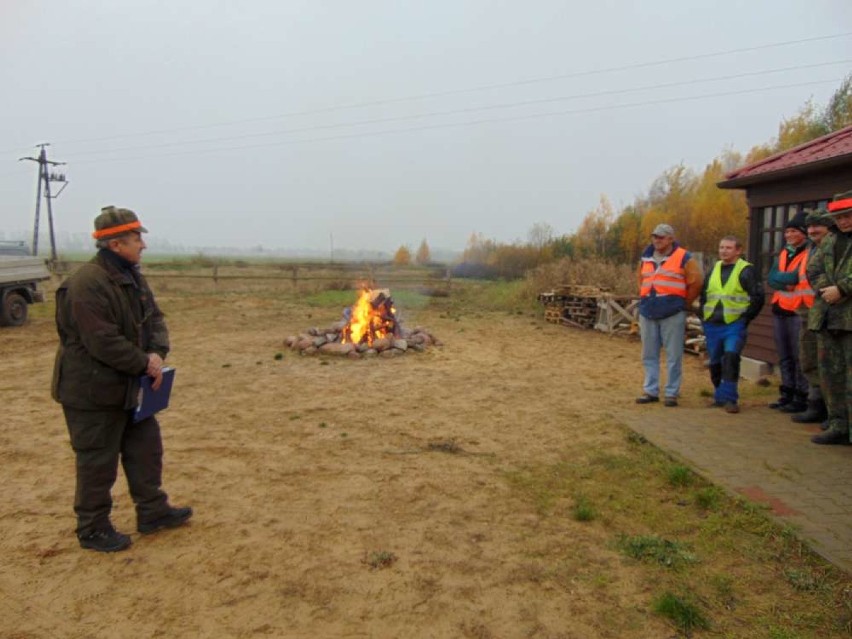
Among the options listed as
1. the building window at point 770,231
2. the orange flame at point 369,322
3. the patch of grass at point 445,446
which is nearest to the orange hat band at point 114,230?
the patch of grass at point 445,446

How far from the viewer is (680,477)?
396 centimetres

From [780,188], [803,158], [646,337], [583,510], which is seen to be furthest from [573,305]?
[583,510]

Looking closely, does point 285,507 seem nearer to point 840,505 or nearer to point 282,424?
point 282,424

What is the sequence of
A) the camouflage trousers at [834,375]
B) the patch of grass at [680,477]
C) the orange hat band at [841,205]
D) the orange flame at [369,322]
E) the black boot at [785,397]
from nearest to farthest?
the patch of grass at [680,477] → the orange hat band at [841,205] → the camouflage trousers at [834,375] → the black boot at [785,397] → the orange flame at [369,322]

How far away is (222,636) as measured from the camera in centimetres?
247

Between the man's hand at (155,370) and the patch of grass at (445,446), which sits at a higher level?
the man's hand at (155,370)

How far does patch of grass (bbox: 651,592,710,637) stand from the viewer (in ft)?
8.07

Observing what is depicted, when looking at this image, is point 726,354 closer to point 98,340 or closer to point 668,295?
point 668,295

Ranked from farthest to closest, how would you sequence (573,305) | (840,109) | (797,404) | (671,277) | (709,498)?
(840,109) < (573,305) < (671,277) < (797,404) < (709,498)

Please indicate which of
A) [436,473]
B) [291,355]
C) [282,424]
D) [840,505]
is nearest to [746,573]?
[840,505]

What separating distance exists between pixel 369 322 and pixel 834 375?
22.8 ft

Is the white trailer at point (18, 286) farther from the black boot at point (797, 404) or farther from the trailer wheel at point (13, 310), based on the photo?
the black boot at point (797, 404)

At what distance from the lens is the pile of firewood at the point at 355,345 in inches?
366

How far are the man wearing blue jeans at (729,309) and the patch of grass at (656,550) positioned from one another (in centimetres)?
288
